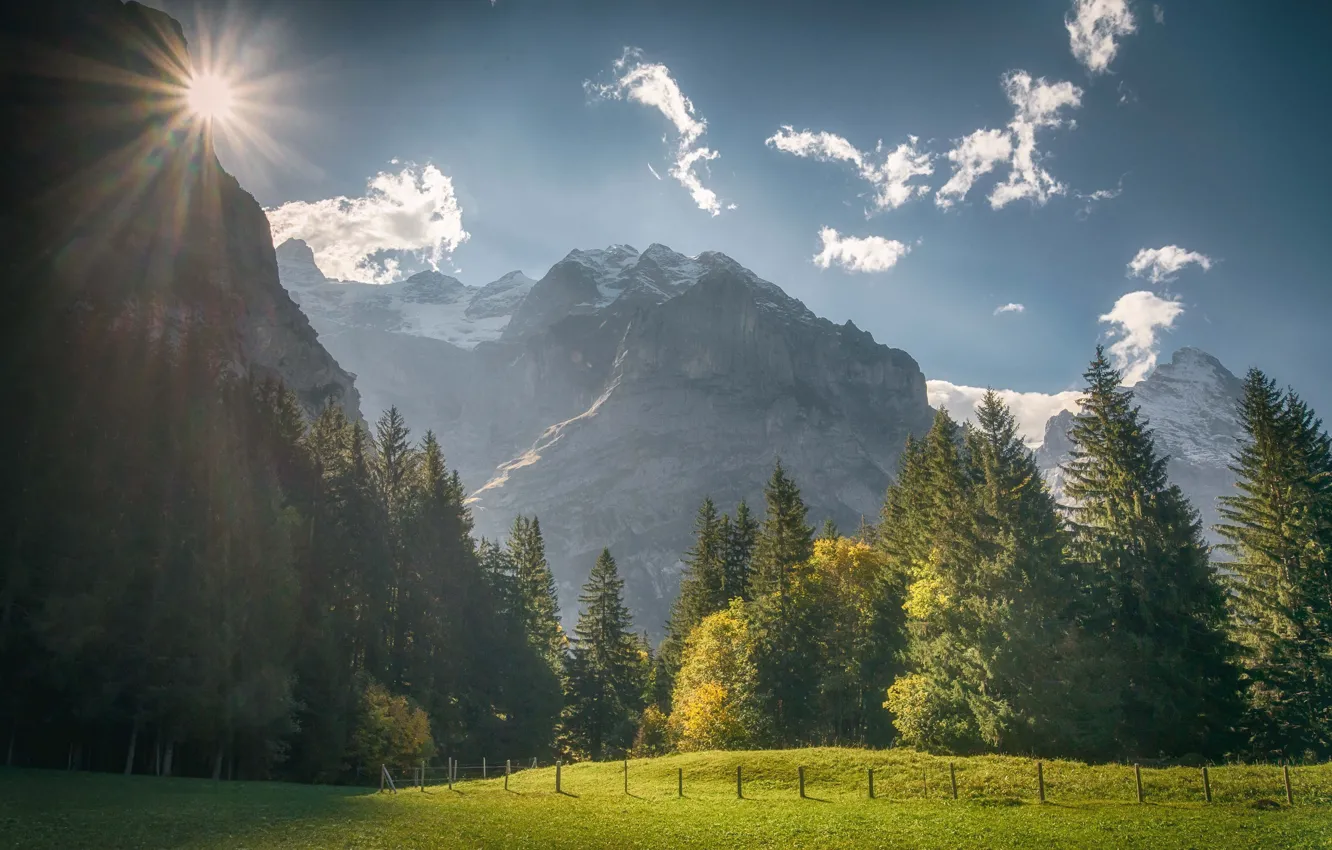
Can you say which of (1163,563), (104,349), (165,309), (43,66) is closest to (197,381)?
(104,349)

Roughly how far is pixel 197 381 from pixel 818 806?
46.7 meters

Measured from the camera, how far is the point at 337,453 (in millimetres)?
58281

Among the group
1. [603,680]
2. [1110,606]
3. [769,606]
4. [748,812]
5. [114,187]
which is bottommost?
[603,680]

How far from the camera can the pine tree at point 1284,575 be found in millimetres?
32750

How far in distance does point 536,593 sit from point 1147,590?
61535 millimetres

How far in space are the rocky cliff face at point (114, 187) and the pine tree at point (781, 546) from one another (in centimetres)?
4730

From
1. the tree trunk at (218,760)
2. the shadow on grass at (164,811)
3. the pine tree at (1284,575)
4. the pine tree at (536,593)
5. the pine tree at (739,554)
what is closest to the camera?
the shadow on grass at (164,811)

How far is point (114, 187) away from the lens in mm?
70750

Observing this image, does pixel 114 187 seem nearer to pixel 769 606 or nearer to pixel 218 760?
pixel 218 760

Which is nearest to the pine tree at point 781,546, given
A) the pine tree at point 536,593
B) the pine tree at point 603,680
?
the pine tree at point 603,680

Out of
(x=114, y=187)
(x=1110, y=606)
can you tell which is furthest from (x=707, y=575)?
(x=114, y=187)

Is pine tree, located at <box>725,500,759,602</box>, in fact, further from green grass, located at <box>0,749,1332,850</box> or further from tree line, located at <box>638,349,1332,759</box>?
green grass, located at <box>0,749,1332,850</box>

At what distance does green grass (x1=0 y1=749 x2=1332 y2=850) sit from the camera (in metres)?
19.6

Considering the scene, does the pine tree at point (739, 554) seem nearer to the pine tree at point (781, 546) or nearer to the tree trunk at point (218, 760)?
the pine tree at point (781, 546)
